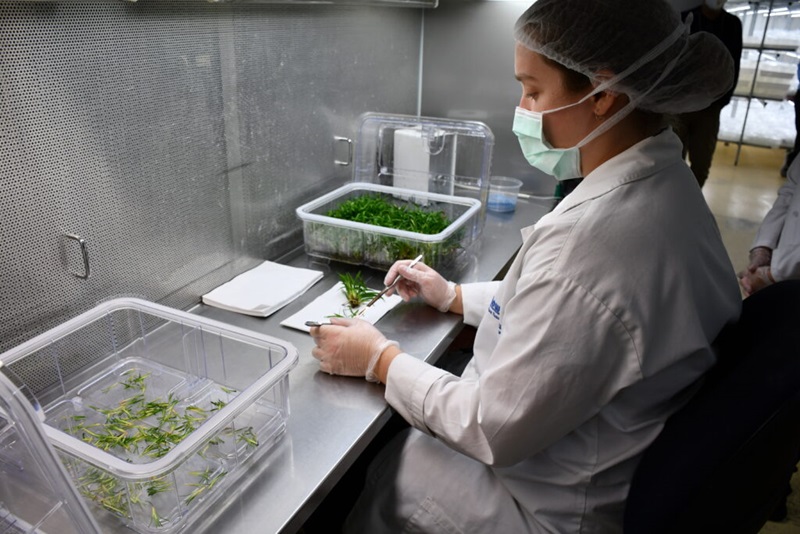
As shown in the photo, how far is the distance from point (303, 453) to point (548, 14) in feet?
2.78

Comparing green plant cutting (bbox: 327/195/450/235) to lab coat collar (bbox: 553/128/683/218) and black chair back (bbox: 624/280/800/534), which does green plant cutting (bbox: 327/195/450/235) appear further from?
black chair back (bbox: 624/280/800/534)

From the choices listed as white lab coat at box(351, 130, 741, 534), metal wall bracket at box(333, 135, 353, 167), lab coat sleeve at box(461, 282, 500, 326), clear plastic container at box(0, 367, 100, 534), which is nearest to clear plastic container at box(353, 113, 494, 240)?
metal wall bracket at box(333, 135, 353, 167)

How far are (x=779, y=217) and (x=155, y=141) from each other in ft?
6.47

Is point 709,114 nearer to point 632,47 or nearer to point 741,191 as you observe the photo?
point 741,191

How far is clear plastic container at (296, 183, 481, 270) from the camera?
1.56 m

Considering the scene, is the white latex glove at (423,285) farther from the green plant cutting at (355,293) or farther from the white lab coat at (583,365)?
the white lab coat at (583,365)

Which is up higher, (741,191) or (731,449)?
(731,449)

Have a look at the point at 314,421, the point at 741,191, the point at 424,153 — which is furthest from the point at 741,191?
the point at 314,421

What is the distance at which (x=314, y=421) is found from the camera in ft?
3.43

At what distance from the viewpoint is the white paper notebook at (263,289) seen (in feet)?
4.63

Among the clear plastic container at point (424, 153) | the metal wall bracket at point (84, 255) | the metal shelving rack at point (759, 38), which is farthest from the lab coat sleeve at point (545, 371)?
the metal shelving rack at point (759, 38)

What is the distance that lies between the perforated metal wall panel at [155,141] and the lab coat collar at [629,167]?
0.85m

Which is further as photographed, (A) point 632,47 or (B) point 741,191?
(B) point 741,191

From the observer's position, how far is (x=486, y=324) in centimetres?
119
